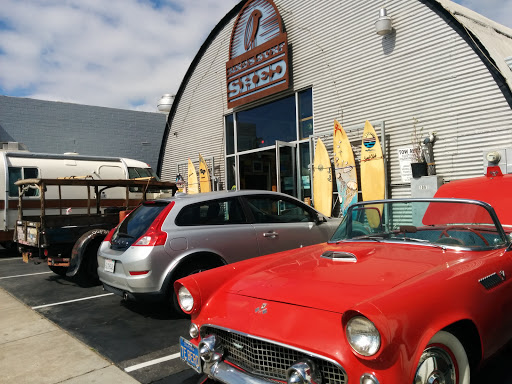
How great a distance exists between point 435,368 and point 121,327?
137 inches

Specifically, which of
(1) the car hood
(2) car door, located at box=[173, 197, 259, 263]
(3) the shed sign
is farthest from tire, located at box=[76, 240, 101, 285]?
(3) the shed sign

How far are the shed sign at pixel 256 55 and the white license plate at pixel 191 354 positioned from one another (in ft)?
31.2

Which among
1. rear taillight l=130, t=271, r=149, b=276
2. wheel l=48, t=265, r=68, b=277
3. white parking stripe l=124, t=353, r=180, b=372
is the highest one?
rear taillight l=130, t=271, r=149, b=276

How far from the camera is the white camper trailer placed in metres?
9.79

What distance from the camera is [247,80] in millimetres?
12383

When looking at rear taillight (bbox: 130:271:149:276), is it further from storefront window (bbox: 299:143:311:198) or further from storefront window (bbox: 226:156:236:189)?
storefront window (bbox: 226:156:236:189)

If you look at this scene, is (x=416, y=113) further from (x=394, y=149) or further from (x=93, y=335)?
(x=93, y=335)

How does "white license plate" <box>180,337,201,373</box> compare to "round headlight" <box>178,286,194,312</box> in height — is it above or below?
below

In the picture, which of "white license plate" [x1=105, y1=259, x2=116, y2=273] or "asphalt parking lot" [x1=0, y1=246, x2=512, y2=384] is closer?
"asphalt parking lot" [x1=0, y1=246, x2=512, y2=384]

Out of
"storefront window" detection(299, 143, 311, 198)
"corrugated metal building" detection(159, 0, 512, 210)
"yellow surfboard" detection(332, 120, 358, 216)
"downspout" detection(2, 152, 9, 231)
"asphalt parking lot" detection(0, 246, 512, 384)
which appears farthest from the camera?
"storefront window" detection(299, 143, 311, 198)

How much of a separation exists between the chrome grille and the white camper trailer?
23.6ft

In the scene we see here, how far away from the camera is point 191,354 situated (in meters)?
2.56

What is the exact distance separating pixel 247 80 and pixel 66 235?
7.81 metres

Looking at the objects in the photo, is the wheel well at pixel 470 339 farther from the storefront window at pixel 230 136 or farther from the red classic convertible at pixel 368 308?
the storefront window at pixel 230 136
